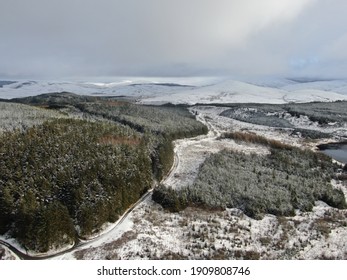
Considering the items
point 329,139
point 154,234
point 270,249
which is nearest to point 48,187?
point 154,234

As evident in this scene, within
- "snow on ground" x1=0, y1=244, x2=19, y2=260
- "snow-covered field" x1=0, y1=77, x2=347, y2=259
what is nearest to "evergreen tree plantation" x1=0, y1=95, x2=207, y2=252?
"snow on ground" x1=0, y1=244, x2=19, y2=260

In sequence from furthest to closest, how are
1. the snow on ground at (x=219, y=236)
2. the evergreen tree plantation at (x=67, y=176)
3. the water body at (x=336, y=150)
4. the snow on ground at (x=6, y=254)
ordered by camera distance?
the water body at (x=336, y=150)
the evergreen tree plantation at (x=67, y=176)
the snow on ground at (x=219, y=236)
the snow on ground at (x=6, y=254)

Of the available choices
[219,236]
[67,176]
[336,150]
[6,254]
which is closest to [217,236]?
[219,236]

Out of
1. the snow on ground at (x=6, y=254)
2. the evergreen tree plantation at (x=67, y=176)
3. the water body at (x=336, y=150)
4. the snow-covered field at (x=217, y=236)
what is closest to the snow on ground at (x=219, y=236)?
the snow-covered field at (x=217, y=236)

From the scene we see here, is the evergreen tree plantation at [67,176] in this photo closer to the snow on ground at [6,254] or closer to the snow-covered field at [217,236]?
the snow on ground at [6,254]

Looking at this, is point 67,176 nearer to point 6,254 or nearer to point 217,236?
point 6,254

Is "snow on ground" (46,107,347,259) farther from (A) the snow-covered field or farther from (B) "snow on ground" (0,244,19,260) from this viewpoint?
(B) "snow on ground" (0,244,19,260)
